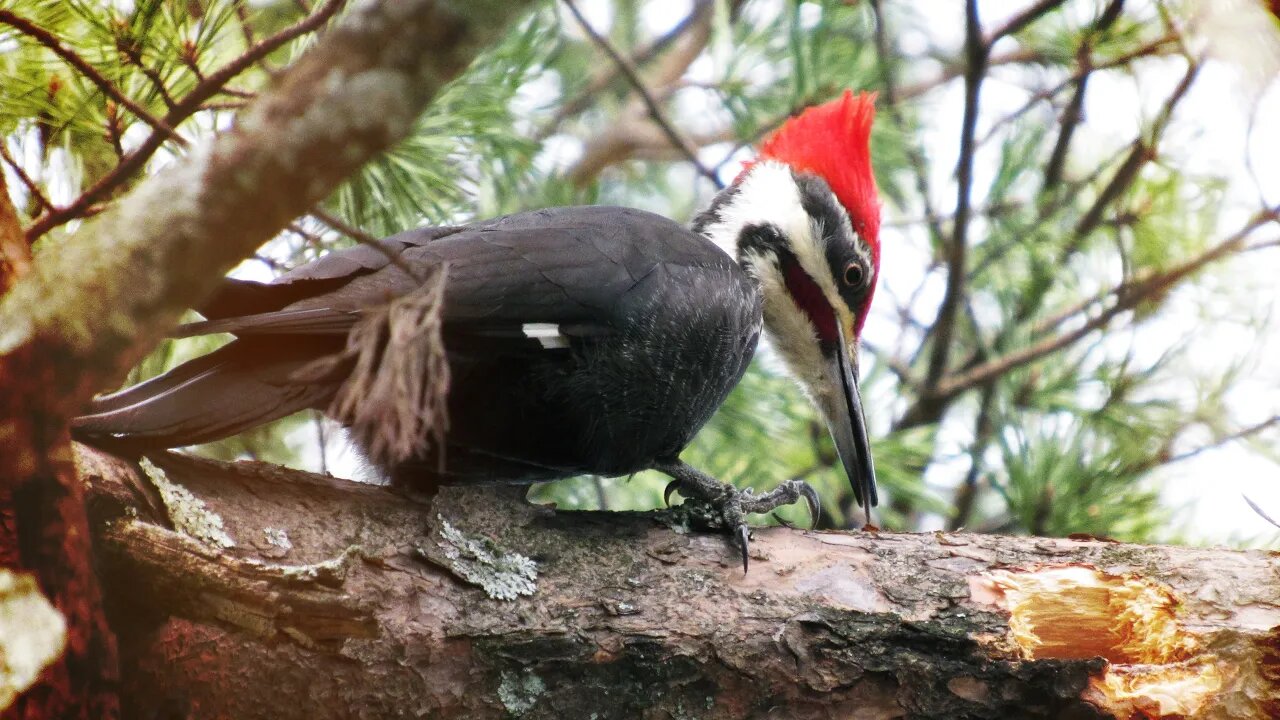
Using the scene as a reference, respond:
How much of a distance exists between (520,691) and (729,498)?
63cm

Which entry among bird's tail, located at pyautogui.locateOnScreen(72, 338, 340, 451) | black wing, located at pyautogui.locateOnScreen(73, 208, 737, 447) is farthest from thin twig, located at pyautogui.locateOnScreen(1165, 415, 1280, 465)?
bird's tail, located at pyautogui.locateOnScreen(72, 338, 340, 451)

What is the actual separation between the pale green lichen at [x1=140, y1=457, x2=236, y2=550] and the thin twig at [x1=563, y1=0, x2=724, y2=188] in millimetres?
1514

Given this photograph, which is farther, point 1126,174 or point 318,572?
point 1126,174

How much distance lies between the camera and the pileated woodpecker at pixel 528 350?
188 cm

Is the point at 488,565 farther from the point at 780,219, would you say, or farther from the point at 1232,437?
the point at 1232,437

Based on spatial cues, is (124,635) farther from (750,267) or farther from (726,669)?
(750,267)

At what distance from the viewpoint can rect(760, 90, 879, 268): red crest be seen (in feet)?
10.1

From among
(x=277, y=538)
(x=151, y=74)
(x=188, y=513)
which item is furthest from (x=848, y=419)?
(x=151, y=74)

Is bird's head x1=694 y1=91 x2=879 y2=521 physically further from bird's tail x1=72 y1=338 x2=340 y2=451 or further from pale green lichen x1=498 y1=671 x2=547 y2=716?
bird's tail x1=72 y1=338 x2=340 y2=451

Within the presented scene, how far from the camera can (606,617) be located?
190 cm

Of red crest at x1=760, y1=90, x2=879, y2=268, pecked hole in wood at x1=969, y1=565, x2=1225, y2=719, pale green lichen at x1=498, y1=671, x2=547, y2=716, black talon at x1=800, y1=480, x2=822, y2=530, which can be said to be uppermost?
red crest at x1=760, y1=90, x2=879, y2=268

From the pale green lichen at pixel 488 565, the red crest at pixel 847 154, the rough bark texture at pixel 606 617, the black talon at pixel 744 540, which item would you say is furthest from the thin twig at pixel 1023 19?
the pale green lichen at pixel 488 565

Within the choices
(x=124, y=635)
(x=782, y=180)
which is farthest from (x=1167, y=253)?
(x=124, y=635)

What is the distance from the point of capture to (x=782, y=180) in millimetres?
3191
